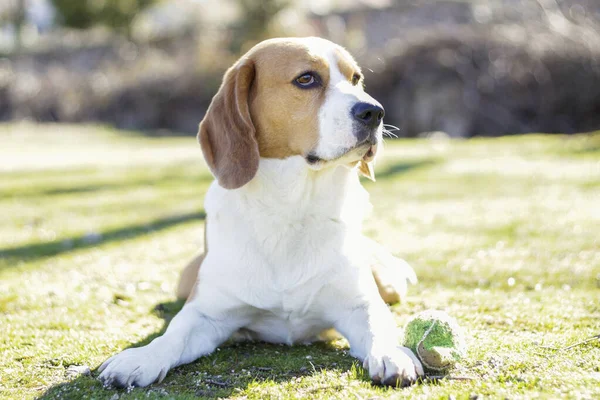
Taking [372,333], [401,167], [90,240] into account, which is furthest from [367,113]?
[401,167]

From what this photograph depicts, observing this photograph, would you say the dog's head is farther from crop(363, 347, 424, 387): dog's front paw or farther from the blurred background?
the blurred background

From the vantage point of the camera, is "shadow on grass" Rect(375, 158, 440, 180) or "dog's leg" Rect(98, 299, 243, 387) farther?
"shadow on grass" Rect(375, 158, 440, 180)

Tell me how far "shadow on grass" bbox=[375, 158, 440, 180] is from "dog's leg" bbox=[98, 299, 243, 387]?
6.87m

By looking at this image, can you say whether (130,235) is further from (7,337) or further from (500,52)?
(500,52)

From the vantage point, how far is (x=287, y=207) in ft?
12.2

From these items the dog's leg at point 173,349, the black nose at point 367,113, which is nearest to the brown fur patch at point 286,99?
the black nose at point 367,113

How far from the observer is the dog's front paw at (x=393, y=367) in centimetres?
299

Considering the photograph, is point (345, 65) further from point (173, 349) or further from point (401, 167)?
point (401, 167)

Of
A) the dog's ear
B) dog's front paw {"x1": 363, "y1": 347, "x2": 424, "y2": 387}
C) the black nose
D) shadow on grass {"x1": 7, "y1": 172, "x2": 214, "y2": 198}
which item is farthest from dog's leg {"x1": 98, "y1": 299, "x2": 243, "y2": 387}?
shadow on grass {"x1": 7, "y1": 172, "x2": 214, "y2": 198}

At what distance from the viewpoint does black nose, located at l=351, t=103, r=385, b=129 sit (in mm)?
3475

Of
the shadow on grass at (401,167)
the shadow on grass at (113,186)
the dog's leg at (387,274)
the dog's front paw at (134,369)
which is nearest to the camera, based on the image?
the dog's front paw at (134,369)

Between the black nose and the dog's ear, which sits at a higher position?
the black nose

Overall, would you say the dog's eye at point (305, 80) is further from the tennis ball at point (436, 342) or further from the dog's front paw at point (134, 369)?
the dog's front paw at point (134, 369)

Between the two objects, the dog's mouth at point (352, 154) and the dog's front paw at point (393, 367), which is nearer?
the dog's front paw at point (393, 367)
